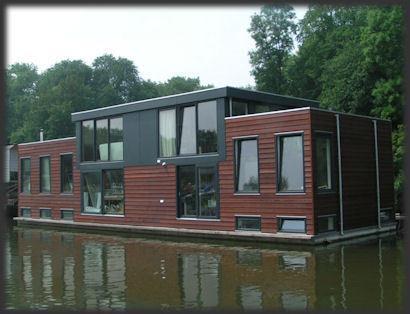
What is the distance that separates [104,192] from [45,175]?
180 inches

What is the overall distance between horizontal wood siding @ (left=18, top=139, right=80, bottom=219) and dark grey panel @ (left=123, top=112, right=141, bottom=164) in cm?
330

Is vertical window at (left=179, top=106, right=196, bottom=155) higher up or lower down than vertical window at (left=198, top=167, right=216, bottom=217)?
higher up

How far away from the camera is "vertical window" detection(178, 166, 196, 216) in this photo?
55.6ft

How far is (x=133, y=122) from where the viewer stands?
62.1 ft

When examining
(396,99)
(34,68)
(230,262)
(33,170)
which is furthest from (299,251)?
(34,68)

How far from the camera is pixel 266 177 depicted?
14.9 m

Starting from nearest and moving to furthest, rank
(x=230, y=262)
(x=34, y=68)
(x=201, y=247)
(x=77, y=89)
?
1. (x=230, y=262)
2. (x=201, y=247)
3. (x=77, y=89)
4. (x=34, y=68)

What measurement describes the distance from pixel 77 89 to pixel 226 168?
36.1m

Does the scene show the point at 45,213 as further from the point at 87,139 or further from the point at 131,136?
the point at 131,136

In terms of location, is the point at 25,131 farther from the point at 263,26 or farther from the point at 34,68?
the point at 263,26

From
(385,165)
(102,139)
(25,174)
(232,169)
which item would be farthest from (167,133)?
(25,174)

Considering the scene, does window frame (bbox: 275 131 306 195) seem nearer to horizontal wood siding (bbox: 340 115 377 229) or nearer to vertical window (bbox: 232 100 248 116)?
horizontal wood siding (bbox: 340 115 377 229)

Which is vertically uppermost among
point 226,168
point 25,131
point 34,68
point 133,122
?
point 34,68

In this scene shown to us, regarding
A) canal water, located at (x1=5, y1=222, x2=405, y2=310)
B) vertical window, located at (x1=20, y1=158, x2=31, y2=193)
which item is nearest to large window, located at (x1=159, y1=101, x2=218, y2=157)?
canal water, located at (x1=5, y1=222, x2=405, y2=310)
